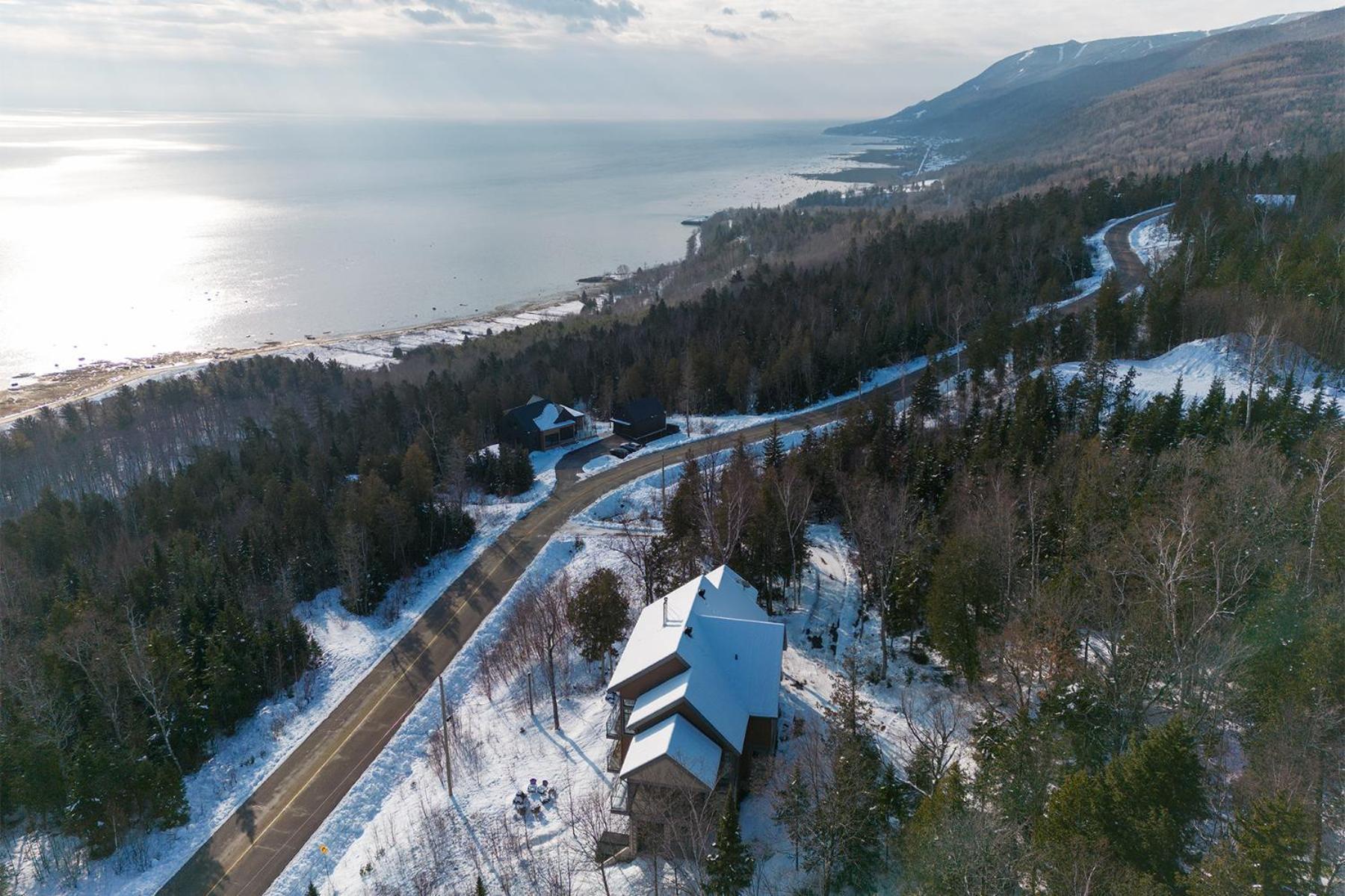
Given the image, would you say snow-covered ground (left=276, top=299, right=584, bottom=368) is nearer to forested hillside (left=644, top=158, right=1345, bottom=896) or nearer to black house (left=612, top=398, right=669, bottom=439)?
black house (left=612, top=398, right=669, bottom=439)

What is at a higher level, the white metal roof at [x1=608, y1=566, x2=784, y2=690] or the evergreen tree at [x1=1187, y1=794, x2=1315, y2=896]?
the evergreen tree at [x1=1187, y1=794, x2=1315, y2=896]

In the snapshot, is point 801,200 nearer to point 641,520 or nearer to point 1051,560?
point 641,520

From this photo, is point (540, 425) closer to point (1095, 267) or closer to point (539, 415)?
point (539, 415)

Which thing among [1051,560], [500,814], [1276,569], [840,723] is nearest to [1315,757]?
[1276,569]

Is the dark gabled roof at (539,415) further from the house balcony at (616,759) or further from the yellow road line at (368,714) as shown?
the house balcony at (616,759)

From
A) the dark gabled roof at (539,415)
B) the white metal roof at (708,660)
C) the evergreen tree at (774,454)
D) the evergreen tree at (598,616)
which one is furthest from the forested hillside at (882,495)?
the white metal roof at (708,660)

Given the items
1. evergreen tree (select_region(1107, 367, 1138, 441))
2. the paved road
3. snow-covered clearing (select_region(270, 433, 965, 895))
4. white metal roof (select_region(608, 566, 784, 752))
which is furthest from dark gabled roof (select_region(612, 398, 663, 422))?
white metal roof (select_region(608, 566, 784, 752))
